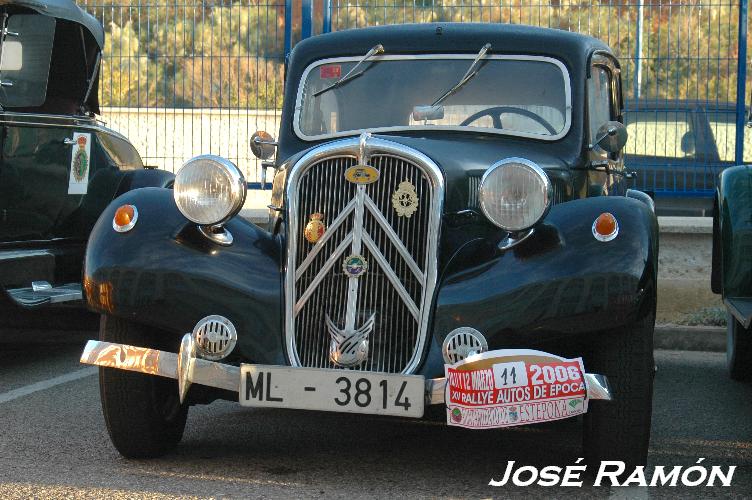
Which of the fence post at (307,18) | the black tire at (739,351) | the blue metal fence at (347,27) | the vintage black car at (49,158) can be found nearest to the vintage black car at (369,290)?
the black tire at (739,351)

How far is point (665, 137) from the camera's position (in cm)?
1018

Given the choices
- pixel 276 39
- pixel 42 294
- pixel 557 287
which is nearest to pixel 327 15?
pixel 276 39

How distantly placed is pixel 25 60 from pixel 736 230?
4353 millimetres

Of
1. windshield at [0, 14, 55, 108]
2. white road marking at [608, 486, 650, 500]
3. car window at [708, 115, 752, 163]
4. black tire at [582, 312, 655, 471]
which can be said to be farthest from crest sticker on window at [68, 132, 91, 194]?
car window at [708, 115, 752, 163]

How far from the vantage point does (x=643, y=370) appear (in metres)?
4.41

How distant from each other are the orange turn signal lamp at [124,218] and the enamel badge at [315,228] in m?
0.68

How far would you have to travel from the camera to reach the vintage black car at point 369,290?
171 inches

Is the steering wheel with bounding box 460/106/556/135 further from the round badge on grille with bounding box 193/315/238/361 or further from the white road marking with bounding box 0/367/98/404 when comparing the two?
the white road marking with bounding box 0/367/98/404

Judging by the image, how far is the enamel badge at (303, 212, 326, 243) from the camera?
4.68 metres

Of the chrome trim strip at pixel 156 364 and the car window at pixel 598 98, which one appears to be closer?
the chrome trim strip at pixel 156 364

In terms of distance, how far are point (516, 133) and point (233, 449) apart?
1892 millimetres

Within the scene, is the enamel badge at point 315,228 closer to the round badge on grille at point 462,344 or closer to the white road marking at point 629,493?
the round badge on grille at point 462,344

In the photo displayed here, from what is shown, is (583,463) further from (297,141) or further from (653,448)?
(297,141)

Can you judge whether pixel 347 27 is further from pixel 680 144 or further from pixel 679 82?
pixel 680 144
